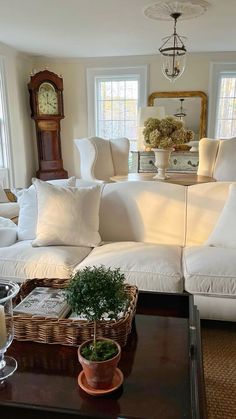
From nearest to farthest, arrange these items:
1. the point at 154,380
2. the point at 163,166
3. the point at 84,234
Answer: the point at 154,380, the point at 84,234, the point at 163,166

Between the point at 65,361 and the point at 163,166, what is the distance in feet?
8.23

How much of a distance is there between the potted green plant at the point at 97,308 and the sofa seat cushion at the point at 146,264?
847mm

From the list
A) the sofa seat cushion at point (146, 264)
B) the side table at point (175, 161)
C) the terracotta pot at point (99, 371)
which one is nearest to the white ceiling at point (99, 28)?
the side table at point (175, 161)

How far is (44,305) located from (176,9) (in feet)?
10.1

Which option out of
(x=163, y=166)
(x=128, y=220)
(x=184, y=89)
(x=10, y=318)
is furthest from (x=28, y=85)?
(x=10, y=318)

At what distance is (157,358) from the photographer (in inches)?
46.7

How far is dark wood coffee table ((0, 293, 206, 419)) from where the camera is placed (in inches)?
37.3

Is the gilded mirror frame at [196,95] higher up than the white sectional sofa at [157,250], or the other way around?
the gilded mirror frame at [196,95]

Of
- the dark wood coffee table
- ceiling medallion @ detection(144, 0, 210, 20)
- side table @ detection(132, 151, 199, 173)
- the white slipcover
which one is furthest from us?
side table @ detection(132, 151, 199, 173)

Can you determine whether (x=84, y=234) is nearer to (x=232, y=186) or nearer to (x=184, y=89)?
(x=232, y=186)

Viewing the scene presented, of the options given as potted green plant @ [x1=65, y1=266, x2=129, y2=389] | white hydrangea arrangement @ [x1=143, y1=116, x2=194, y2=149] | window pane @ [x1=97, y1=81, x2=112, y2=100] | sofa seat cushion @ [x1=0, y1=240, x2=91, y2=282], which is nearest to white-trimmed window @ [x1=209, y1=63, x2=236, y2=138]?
window pane @ [x1=97, y1=81, x2=112, y2=100]

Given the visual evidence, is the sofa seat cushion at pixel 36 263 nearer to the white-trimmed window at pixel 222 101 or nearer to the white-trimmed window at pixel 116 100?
the white-trimmed window at pixel 116 100

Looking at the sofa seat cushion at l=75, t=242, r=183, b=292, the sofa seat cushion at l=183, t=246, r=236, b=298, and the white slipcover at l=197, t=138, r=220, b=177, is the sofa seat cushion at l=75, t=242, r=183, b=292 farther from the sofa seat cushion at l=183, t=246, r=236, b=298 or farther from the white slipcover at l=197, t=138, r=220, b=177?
the white slipcover at l=197, t=138, r=220, b=177

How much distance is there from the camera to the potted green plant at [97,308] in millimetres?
983
